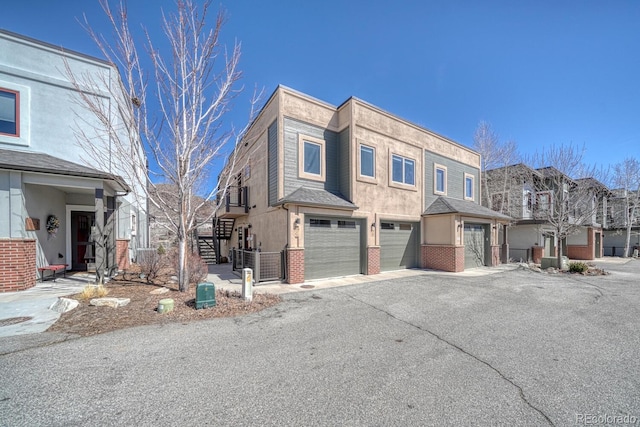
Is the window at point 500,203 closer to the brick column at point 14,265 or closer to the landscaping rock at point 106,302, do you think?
the landscaping rock at point 106,302

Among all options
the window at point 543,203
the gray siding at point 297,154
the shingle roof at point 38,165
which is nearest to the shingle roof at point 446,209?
the window at point 543,203

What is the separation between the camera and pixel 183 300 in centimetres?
678

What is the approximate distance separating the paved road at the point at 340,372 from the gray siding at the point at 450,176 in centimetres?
964

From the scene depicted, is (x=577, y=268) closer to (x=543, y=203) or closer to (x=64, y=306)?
(x=543, y=203)

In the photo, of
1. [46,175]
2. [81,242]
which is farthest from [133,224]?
[46,175]

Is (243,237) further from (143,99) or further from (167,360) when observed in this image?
(167,360)

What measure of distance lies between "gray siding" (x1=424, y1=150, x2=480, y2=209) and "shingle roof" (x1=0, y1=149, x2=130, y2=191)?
14.8 m

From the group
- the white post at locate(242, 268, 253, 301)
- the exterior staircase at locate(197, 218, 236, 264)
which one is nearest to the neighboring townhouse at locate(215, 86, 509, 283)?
the exterior staircase at locate(197, 218, 236, 264)

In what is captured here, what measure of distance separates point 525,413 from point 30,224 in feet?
42.7

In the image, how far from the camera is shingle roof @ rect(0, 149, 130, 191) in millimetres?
7613

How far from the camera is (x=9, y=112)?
362 inches

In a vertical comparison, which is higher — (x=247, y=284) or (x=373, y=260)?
(x=247, y=284)

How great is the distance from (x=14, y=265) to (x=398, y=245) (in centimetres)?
1464

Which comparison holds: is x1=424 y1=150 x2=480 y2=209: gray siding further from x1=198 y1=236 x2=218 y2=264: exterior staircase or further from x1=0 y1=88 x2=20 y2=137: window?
x1=0 y1=88 x2=20 y2=137: window
